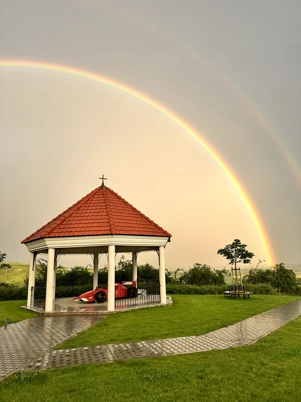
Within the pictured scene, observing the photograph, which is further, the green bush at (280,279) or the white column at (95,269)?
the green bush at (280,279)

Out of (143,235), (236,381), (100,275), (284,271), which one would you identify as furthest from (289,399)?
(284,271)

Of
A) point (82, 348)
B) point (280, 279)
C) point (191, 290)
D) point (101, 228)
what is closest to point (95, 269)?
point (101, 228)

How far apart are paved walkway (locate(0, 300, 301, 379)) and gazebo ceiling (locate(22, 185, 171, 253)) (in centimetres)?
434

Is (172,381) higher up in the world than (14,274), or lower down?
lower down

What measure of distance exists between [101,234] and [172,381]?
32.8 ft

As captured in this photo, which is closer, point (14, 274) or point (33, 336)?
point (33, 336)

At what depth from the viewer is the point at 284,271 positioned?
32.1 m

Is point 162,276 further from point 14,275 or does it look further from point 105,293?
point 14,275

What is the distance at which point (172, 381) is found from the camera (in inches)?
212

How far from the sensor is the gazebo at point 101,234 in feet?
48.6

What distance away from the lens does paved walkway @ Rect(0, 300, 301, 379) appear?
681 cm

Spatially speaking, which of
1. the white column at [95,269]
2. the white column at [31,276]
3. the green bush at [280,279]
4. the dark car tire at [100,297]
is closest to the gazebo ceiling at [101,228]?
the white column at [31,276]

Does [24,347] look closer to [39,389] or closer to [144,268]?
[39,389]

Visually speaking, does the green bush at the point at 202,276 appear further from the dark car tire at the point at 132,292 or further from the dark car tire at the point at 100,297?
the dark car tire at the point at 100,297
